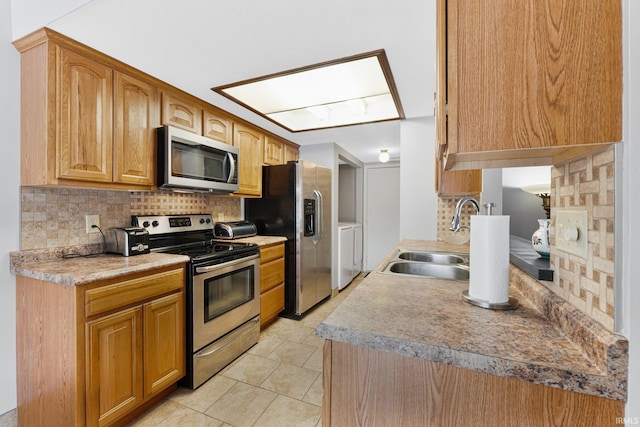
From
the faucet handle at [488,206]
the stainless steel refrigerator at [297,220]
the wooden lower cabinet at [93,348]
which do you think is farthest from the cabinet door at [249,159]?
the faucet handle at [488,206]

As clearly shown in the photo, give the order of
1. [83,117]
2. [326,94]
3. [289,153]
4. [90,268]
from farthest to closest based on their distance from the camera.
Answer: [289,153] < [326,94] < [83,117] < [90,268]

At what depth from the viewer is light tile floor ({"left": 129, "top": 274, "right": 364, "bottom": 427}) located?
1582mm

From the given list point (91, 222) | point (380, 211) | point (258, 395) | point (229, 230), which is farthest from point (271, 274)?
point (380, 211)

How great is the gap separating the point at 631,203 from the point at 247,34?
5.50ft

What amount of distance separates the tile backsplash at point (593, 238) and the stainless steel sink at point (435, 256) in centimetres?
112

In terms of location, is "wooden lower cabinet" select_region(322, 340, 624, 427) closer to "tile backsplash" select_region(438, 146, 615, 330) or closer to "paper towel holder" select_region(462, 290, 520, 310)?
"tile backsplash" select_region(438, 146, 615, 330)

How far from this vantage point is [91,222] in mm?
1858

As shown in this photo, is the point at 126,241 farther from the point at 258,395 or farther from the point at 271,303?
the point at 271,303

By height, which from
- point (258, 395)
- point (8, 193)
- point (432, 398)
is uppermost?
point (8, 193)

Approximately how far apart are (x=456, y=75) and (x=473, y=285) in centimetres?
65

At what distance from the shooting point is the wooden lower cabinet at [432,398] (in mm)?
545

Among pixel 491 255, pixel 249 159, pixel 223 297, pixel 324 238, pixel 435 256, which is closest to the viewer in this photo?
pixel 491 255

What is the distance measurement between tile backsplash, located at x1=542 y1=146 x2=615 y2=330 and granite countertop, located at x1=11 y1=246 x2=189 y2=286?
1.85 m

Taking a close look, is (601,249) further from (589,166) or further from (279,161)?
(279,161)
